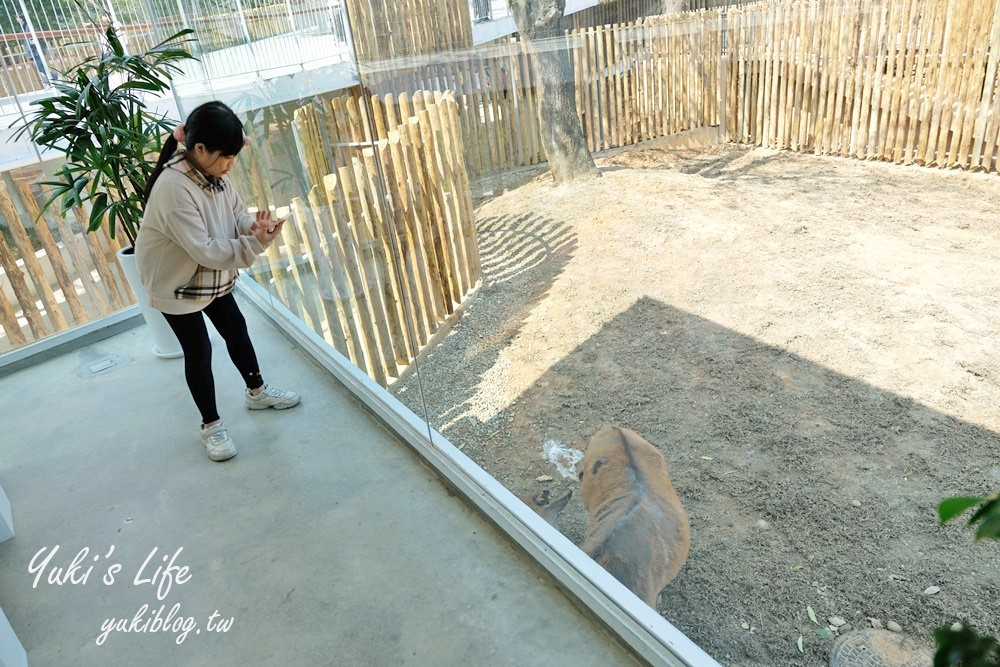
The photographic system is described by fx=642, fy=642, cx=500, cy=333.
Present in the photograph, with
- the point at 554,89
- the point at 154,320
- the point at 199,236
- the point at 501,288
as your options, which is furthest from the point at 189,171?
the point at 154,320

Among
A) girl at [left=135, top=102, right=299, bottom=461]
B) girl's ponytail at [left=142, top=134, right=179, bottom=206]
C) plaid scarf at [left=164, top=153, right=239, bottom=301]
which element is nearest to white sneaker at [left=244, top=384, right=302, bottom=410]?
girl at [left=135, top=102, right=299, bottom=461]

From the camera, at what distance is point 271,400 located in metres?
2.68

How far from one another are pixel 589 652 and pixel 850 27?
1374 mm

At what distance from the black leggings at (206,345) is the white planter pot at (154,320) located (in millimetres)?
793

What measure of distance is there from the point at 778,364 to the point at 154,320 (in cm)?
307

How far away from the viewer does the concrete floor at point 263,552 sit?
1.62 m

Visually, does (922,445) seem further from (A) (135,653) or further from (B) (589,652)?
(A) (135,653)

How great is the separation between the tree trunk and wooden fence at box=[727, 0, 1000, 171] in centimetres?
31

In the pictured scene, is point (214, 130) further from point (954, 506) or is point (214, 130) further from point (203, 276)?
point (954, 506)

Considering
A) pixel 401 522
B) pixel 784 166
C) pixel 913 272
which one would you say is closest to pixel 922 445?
pixel 913 272

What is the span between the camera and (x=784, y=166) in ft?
3.82

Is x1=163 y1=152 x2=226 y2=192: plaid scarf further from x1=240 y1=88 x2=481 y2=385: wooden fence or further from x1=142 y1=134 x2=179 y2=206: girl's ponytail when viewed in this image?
x1=240 y1=88 x2=481 y2=385: wooden fence

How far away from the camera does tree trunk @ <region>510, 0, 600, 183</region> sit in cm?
129

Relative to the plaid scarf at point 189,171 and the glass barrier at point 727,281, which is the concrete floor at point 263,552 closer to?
the glass barrier at point 727,281
